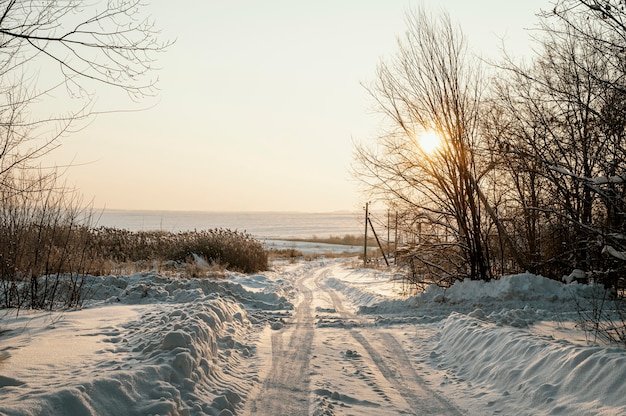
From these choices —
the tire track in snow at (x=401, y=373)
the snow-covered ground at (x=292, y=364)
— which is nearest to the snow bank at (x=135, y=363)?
the snow-covered ground at (x=292, y=364)

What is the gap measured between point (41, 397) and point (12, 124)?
11.9ft

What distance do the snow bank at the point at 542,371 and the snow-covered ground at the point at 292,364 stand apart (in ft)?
0.05

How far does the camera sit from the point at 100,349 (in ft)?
20.4

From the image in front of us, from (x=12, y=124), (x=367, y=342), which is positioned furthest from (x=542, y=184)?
(x=12, y=124)

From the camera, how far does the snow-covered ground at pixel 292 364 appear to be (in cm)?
470

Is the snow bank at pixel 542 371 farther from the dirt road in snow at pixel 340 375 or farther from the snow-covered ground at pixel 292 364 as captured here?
the dirt road in snow at pixel 340 375

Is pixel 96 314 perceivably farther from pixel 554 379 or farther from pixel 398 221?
pixel 398 221

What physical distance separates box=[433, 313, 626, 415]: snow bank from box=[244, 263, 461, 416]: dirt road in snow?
2.44 feet

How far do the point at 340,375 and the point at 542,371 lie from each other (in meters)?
2.43

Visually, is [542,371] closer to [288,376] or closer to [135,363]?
[288,376]

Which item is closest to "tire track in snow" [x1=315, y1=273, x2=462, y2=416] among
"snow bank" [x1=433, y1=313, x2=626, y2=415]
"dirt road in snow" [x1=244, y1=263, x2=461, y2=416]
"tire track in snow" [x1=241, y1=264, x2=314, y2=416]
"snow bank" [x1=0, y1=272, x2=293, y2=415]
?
"dirt road in snow" [x1=244, y1=263, x2=461, y2=416]

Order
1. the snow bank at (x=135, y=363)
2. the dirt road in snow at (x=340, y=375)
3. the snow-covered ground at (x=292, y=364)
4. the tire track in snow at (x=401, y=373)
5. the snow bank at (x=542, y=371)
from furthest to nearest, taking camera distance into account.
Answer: the tire track in snow at (x=401, y=373)
the dirt road in snow at (x=340, y=375)
the snow bank at (x=542, y=371)
the snow-covered ground at (x=292, y=364)
the snow bank at (x=135, y=363)

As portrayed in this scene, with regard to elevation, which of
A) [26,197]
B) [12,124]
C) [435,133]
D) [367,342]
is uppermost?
[435,133]

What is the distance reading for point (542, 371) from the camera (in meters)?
5.82
